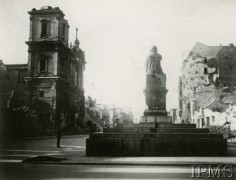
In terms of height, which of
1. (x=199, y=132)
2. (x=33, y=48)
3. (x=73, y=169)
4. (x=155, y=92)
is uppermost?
(x=33, y=48)

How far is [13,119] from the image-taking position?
40.7m

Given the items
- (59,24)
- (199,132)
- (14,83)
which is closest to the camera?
(199,132)

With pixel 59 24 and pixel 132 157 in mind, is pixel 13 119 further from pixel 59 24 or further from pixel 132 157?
pixel 132 157

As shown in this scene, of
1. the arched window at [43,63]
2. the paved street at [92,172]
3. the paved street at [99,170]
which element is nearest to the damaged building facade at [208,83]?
the arched window at [43,63]

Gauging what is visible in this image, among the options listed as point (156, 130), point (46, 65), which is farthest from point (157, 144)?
point (46, 65)

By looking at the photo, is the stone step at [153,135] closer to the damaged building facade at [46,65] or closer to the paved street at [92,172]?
the paved street at [92,172]

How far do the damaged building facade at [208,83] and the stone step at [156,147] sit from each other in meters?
37.2

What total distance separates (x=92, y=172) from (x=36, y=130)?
3455 cm

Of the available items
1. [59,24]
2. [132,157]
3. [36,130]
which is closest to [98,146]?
[132,157]

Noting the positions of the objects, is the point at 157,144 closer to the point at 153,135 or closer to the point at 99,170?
the point at 153,135

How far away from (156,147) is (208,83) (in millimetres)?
57983

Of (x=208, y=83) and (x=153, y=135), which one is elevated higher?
(x=208, y=83)

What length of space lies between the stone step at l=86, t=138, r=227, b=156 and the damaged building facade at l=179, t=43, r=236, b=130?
3716 cm

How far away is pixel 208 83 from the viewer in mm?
71625
